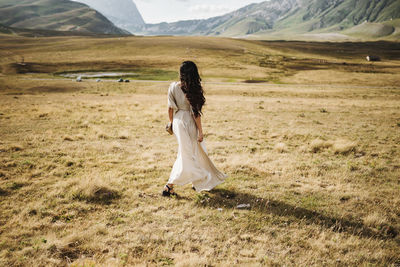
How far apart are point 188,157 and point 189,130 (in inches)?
29.5

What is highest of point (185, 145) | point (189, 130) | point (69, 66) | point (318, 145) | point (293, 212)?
point (69, 66)

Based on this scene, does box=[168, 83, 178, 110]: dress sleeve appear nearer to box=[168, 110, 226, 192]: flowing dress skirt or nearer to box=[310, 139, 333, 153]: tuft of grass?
box=[168, 110, 226, 192]: flowing dress skirt

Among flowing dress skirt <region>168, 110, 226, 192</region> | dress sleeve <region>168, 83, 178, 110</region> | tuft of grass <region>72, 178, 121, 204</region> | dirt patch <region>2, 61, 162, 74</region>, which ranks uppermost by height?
dirt patch <region>2, 61, 162, 74</region>

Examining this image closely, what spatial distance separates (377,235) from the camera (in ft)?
16.3

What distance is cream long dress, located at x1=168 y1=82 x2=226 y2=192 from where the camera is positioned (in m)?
6.07

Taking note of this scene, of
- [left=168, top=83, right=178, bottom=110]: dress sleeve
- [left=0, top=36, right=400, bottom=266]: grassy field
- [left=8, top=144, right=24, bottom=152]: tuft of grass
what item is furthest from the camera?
[left=8, top=144, right=24, bottom=152]: tuft of grass

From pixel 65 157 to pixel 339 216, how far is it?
9.89 m

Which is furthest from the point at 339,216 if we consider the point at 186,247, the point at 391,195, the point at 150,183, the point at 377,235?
the point at 150,183

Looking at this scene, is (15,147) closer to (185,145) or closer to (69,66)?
(185,145)

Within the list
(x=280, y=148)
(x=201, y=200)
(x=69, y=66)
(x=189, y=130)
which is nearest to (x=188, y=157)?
(x=189, y=130)

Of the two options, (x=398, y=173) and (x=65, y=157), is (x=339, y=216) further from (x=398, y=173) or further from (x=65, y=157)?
(x=65, y=157)

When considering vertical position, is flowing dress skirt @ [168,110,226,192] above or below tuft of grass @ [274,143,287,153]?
above

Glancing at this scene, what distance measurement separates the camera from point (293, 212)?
231 inches

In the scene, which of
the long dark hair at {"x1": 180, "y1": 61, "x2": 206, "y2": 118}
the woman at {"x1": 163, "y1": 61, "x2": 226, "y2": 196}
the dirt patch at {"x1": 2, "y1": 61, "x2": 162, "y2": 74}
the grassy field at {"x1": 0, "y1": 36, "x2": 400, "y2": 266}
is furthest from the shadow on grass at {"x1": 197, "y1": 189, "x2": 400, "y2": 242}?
the dirt patch at {"x1": 2, "y1": 61, "x2": 162, "y2": 74}
